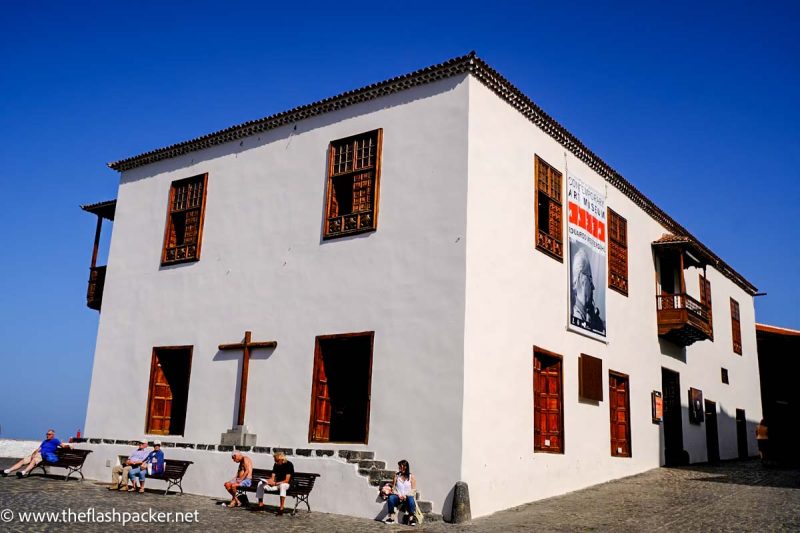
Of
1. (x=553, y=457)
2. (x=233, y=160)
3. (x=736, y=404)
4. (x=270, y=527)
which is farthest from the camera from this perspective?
(x=736, y=404)

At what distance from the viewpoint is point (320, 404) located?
1392cm

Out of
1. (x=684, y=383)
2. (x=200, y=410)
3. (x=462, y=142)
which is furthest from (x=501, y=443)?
(x=684, y=383)

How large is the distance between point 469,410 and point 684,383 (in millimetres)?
11109

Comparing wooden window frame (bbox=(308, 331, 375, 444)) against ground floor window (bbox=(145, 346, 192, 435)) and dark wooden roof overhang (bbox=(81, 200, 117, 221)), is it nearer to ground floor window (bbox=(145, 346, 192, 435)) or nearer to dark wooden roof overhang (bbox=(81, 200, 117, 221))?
ground floor window (bbox=(145, 346, 192, 435))

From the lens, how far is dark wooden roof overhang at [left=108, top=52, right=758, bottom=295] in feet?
44.7

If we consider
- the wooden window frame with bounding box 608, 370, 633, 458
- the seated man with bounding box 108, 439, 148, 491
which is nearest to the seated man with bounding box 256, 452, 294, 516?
the seated man with bounding box 108, 439, 148, 491

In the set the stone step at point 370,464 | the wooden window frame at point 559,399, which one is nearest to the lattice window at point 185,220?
the stone step at point 370,464

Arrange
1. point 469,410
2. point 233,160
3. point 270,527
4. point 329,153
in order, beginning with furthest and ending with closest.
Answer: point 233,160
point 329,153
point 469,410
point 270,527

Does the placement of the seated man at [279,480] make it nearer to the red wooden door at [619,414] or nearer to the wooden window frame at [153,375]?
the wooden window frame at [153,375]

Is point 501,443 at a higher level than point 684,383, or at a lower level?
lower

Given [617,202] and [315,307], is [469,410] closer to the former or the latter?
[315,307]

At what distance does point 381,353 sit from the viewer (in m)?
13.1

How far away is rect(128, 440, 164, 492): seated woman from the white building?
0.51m

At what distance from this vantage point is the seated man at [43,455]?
15.2 m
